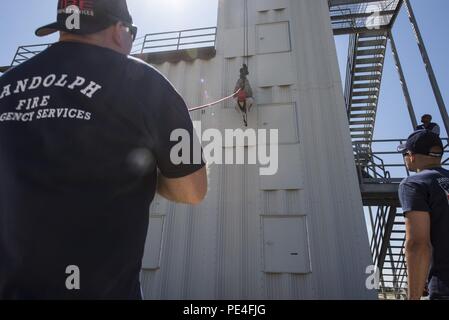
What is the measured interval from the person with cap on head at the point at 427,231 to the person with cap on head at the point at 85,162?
2.32 metres

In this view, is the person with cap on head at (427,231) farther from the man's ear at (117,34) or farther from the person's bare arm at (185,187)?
the man's ear at (117,34)

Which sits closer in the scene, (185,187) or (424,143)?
(185,187)

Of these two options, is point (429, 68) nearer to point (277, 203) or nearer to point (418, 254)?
point (277, 203)

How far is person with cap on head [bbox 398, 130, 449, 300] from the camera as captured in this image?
2.34 meters

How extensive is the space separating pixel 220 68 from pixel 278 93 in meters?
1.99

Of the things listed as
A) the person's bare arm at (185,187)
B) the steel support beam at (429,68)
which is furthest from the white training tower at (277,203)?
the person's bare arm at (185,187)

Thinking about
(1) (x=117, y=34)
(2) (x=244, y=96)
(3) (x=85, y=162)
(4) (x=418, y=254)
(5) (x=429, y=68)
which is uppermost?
(5) (x=429, y=68)

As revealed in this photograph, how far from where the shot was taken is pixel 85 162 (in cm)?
88

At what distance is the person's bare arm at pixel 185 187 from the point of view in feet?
3.37

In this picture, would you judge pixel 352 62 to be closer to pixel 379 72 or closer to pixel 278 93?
pixel 379 72

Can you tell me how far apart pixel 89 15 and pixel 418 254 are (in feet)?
9.78

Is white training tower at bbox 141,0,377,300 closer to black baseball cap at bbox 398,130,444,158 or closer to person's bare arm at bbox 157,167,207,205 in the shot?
black baseball cap at bbox 398,130,444,158

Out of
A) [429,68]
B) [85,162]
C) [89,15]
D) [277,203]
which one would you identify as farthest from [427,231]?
[429,68]
